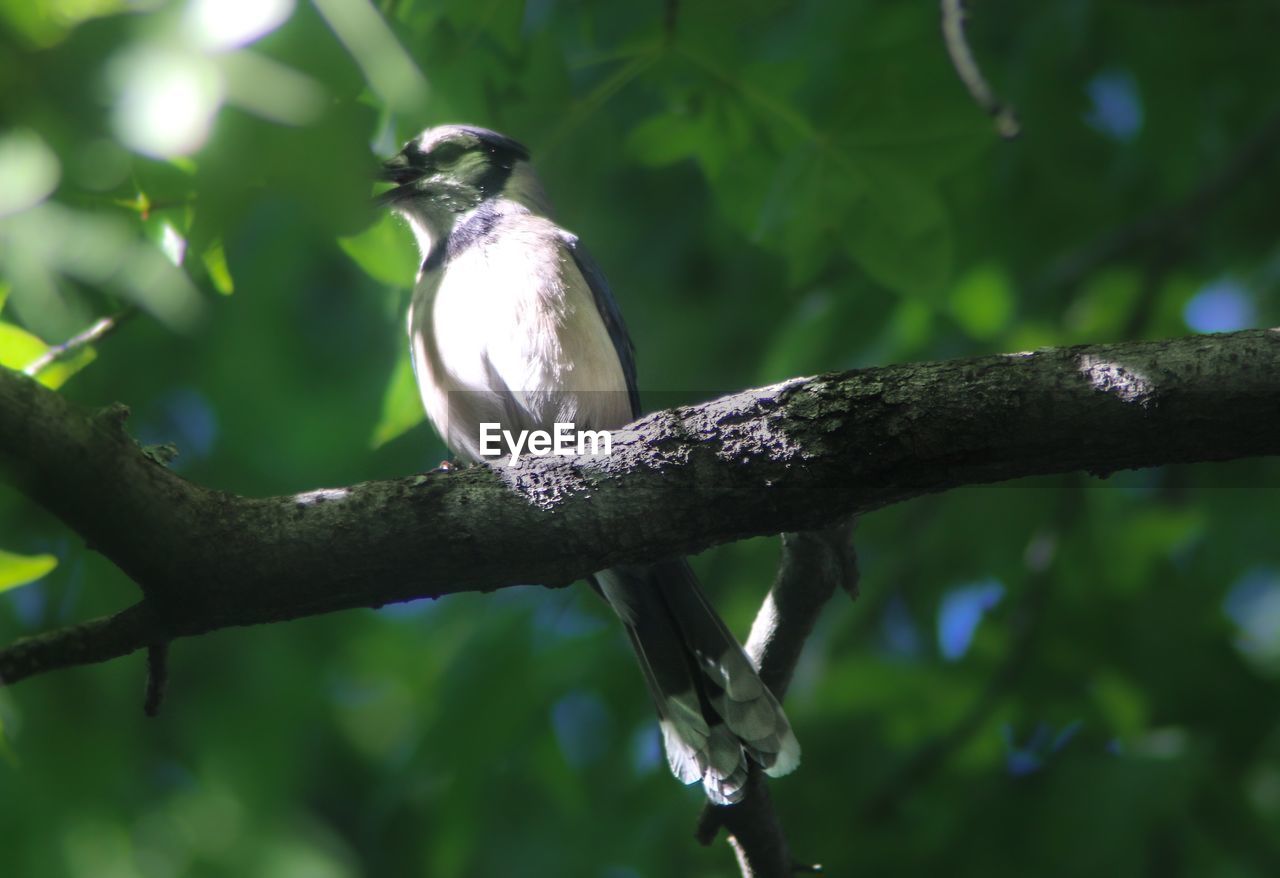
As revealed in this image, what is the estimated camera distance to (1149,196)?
687 centimetres

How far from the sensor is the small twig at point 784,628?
3301mm

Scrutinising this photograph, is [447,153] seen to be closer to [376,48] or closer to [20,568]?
[20,568]

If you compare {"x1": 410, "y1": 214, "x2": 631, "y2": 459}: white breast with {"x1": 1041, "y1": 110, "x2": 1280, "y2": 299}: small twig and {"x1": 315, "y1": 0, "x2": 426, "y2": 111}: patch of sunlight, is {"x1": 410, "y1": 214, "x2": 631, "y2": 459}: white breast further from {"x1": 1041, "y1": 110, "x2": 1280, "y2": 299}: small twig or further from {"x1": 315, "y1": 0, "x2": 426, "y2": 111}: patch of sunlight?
{"x1": 1041, "y1": 110, "x2": 1280, "y2": 299}: small twig

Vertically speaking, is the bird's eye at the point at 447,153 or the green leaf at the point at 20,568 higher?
the bird's eye at the point at 447,153

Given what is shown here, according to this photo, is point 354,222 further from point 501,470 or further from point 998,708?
point 998,708

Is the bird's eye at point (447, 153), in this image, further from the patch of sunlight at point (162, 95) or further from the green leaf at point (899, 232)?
the patch of sunlight at point (162, 95)

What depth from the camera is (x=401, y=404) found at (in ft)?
13.0

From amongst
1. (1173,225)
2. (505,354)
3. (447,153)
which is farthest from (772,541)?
(1173,225)

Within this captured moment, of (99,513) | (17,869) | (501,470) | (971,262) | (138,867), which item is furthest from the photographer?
(971,262)

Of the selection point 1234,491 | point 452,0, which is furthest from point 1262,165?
point 452,0

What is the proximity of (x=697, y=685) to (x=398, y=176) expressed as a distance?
2.20 meters

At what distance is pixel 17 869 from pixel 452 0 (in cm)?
354

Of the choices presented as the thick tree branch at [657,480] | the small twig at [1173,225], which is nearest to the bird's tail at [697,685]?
the thick tree branch at [657,480]

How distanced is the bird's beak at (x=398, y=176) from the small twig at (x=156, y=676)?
79.9 inches
